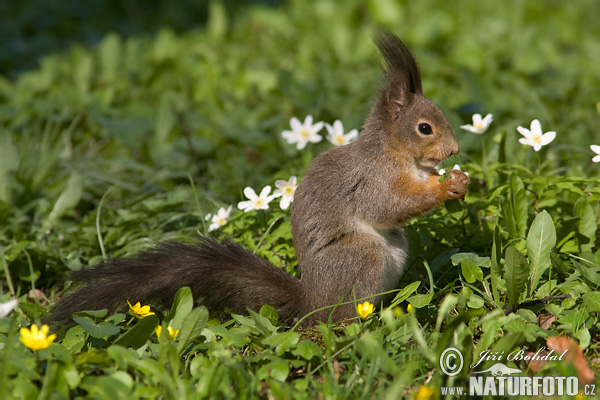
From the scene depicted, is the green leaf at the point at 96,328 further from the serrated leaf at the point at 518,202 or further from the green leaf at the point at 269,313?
the serrated leaf at the point at 518,202

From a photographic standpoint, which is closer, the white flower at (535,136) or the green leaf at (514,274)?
the green leaf at (514,274)

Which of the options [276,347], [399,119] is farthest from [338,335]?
[399,119]

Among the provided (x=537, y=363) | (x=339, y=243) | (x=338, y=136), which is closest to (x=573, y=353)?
(x=537, y=363)

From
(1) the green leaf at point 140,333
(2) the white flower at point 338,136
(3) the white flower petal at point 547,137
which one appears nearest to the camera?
(1) the green leaf at point 140,333

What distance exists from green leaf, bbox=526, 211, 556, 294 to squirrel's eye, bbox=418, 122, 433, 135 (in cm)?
54

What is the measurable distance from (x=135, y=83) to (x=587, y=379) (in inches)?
178

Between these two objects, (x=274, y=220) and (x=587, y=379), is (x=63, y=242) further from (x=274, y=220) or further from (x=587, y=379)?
(x=587, y=379)

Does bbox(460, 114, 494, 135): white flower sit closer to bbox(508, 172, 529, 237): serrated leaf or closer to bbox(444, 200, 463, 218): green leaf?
bbox(508, 172, 529, 237): serrated leaf

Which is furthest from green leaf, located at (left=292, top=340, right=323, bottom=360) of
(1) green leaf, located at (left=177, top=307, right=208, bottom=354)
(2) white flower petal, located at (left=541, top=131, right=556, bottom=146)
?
(2) white flower petal, located at (left=541, top=131, right=556, bottom=146)

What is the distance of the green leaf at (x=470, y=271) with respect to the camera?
2.49 m

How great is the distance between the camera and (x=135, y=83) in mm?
5609

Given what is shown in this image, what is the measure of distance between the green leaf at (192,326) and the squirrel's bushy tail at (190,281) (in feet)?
1.22

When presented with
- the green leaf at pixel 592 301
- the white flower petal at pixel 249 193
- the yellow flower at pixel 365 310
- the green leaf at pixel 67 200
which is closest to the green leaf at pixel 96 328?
the yellow flower at pixel 365 310

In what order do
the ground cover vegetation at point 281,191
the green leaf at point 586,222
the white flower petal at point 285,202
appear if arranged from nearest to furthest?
the ground cover vegetation at point 281,191 → the green leaf at point 586,222 → the white flower petal at point 285,202
